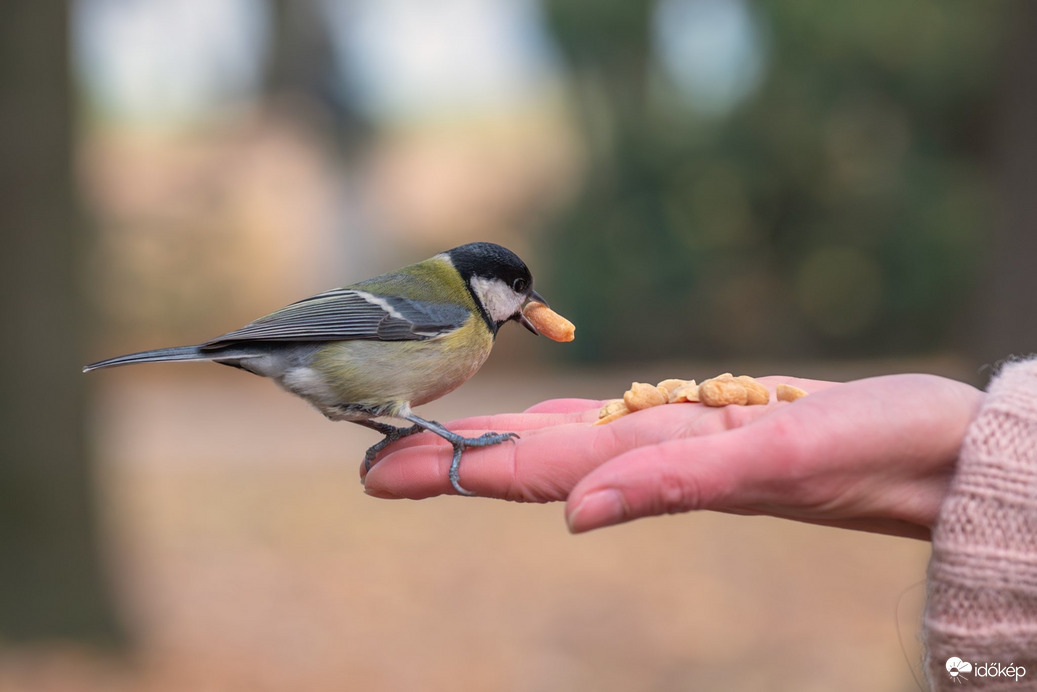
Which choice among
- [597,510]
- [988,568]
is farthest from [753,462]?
[988,568]

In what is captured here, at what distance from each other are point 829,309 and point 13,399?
7663 millimetres

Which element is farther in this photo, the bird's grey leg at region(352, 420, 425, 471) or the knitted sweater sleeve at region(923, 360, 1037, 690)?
the bird's grey leg at region(352, 420, 425, 471)

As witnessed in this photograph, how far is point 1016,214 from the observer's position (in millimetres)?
3873

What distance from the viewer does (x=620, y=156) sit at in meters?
9.71

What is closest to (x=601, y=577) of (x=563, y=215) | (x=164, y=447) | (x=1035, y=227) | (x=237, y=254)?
(x=1035, y=227)

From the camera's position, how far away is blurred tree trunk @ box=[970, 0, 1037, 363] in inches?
146

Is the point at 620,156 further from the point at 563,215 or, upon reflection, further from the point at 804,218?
the point at 804,218

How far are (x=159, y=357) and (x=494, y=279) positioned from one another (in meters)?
1.01

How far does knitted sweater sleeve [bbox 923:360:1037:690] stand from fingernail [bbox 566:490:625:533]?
0.64 m

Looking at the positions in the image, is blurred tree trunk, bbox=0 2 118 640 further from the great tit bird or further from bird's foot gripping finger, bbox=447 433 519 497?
bird's foot gripping finger, bbox=447 433 519 497

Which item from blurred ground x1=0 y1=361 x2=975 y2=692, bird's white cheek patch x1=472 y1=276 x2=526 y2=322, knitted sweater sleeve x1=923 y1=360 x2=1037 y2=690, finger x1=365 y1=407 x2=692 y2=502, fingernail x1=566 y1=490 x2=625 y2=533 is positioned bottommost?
blurred ground x1=0 y1=361 x2=975 y2=692

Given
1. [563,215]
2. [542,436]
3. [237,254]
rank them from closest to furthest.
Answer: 1. [542,436]
2. [563,215]
3. [237,254]

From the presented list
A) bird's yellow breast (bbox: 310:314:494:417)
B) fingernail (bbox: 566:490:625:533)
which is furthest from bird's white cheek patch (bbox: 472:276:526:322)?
fingernail (bbox: 566:490:625:533)

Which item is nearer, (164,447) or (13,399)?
(13,399)
